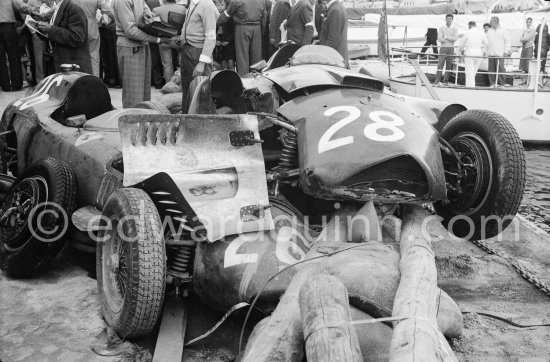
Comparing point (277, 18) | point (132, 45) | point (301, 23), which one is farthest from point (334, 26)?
point (132, 45)

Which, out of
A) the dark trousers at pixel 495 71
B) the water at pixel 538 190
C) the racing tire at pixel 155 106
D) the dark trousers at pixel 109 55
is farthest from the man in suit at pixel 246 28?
the dark trousers at pixel 495 71

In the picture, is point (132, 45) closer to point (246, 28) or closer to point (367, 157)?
point (246, 28)

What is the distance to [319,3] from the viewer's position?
12.3 meters

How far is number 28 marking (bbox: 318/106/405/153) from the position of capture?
445cm

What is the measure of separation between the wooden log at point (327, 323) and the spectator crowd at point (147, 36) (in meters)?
5.82

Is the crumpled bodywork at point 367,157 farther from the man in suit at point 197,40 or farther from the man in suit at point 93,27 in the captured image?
the man in suit at point 93,27

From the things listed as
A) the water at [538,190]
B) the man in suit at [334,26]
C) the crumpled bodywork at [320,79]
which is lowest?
the water at [538,190]

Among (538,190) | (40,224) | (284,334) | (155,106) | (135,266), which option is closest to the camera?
(284,334)

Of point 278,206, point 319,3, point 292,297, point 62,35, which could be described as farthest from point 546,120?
point 292,297

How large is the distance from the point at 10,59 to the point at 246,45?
426 centimetres

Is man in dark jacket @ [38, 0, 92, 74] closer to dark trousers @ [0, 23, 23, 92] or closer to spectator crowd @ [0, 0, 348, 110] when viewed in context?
spectator crowd @ [0, 0, 348, 110]

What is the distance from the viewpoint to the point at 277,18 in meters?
12.8

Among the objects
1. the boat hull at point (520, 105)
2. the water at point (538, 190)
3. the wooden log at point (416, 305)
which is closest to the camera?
the wooden log at point (416, 305)

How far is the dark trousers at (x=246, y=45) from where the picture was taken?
40.0 ft
